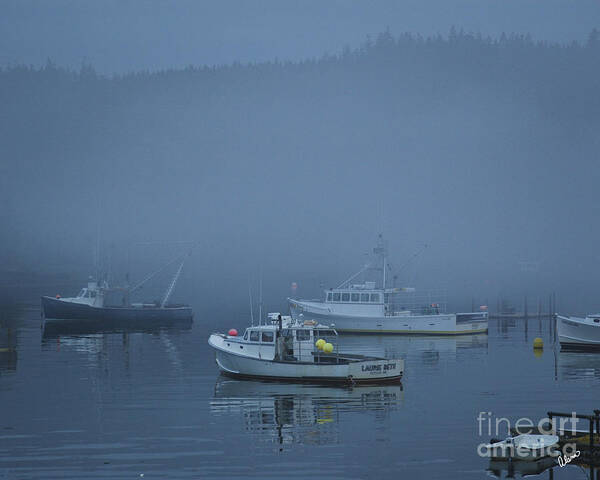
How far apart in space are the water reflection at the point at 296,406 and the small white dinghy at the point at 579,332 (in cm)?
2805

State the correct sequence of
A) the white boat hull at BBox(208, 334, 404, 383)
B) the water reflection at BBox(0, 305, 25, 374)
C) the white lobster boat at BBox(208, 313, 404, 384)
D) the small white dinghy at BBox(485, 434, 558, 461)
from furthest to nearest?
the water reflection at BBox(0, 305, 25, 374) < the white lobster boat at BBox(208, 313, 404, 384) < the white boat hull at BBox(208, 334, 404, 383) < the small white dinghy at BBox(485, 434, 558, 461)

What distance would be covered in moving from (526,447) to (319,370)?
21685mm

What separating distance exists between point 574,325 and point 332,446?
1782 inches

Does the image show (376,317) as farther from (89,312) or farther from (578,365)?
(89,312)

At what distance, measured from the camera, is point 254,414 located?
1869 inches

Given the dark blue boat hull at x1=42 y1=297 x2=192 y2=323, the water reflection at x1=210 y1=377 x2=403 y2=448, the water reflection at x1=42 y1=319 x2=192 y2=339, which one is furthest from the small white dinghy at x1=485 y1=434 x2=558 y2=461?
the dark blue boat hull at x1=42 y1=297 x2=192 y2=323

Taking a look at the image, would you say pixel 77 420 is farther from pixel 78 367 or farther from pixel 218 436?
pixel 78 367

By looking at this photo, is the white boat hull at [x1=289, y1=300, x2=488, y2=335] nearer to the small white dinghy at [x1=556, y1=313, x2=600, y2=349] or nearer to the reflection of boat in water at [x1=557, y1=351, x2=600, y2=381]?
the small white dinghy at [x1=556, y1=313, x2=600, y2=349]

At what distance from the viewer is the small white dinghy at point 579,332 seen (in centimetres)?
7856

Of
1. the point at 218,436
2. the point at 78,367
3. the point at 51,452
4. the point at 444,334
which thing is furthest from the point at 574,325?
the point at 51,452

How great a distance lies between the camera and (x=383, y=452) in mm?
38656

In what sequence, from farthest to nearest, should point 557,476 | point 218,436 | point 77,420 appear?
point 77,420, point 218,436, point 557,476

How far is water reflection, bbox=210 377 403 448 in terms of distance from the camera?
42.7m
